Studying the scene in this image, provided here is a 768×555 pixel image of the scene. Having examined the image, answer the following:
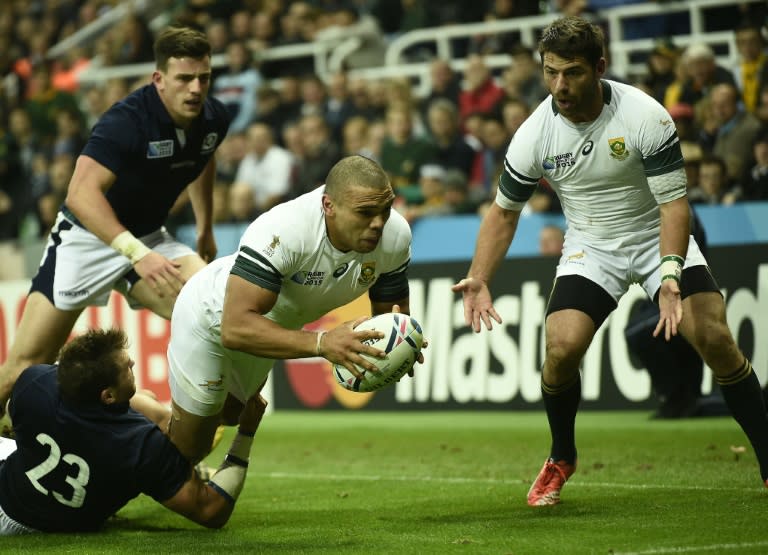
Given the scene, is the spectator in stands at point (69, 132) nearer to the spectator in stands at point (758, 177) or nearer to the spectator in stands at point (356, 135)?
the spectator in stands at point (356, 135)

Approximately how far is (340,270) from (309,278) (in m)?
0.16

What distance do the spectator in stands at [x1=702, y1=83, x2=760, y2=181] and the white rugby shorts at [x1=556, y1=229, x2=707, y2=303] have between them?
578 cm

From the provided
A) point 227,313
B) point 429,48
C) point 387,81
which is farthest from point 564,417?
point 429,48

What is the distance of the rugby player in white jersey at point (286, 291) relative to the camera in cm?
610

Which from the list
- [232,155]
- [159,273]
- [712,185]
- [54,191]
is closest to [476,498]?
[159,273]

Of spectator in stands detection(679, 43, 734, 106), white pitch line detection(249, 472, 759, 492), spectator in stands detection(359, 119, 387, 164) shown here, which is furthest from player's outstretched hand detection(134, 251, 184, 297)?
spectator in stands detection(359, 119, 387, 164)

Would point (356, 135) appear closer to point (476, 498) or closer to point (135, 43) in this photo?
point (135, 43)

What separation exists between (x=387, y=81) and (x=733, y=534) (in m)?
12.2

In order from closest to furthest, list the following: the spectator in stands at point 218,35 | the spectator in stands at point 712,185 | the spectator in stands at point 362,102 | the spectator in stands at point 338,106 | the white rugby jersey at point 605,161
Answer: the white rugby jersey at point 605,161, the spectator in stands at point 712,185, the spectator in stands at point 362,102, the spectator in stands at point 338,106, the spectator in stands at point 218,35

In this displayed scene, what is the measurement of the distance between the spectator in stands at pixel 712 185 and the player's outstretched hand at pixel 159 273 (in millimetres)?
6260

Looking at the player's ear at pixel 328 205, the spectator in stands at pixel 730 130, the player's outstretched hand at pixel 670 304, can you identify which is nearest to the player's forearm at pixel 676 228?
the player's outstretched hand at pixel 670 304

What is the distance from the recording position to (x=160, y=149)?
8117 millimetres

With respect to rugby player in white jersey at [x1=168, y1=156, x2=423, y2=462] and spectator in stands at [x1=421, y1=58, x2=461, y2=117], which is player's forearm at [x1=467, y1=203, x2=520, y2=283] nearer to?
rugby player in white jersey at [x1=168, y1=156, x2=423, y2=462]

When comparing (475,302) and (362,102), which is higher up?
(362,102)
